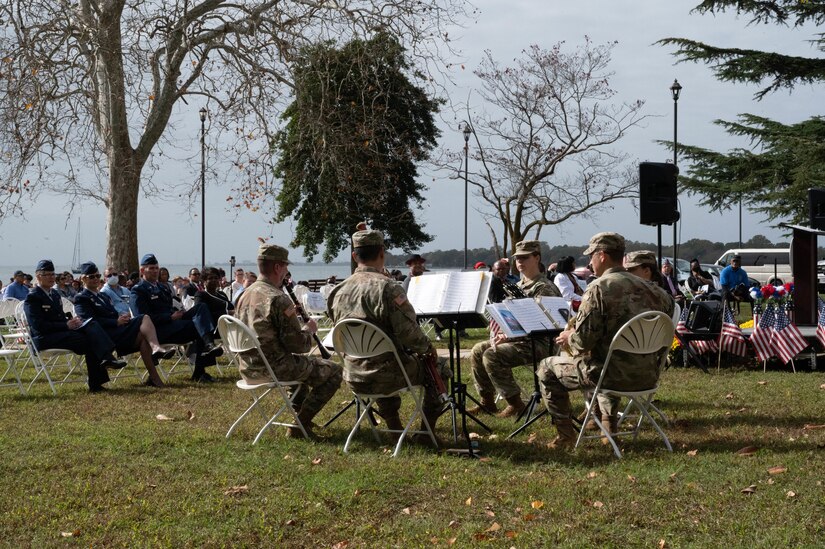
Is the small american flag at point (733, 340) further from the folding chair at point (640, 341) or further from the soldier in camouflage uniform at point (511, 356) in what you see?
the folding chair at point (640, 341)

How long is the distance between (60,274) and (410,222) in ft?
86.7

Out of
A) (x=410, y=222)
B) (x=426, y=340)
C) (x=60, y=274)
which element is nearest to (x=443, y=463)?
(x=426, y=340)

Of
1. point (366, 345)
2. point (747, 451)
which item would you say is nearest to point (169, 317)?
point (366, 345)

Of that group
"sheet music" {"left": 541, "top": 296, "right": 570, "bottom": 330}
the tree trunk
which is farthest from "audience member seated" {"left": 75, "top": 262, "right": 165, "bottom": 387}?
the tree trunk

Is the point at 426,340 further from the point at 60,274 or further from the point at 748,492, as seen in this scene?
the point at 60,274

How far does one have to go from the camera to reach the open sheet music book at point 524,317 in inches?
278

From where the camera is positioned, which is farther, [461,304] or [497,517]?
[461,304]

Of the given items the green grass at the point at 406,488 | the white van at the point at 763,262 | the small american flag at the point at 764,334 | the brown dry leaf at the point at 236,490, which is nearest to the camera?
the green grass at the point at 406,488

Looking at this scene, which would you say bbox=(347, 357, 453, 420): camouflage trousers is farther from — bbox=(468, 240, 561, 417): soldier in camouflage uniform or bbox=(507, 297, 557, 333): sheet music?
bbox=(468, 240, 561, 417): soldier in camouflage uniform

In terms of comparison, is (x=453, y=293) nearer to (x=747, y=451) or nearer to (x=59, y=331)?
(x=747, y=451)

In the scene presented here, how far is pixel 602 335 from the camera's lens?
6.38 metres

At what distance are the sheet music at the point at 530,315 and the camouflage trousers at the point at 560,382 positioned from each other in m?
0.41

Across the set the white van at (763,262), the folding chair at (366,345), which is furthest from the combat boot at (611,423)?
the white van at (763,262)

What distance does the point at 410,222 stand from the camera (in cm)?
4622
